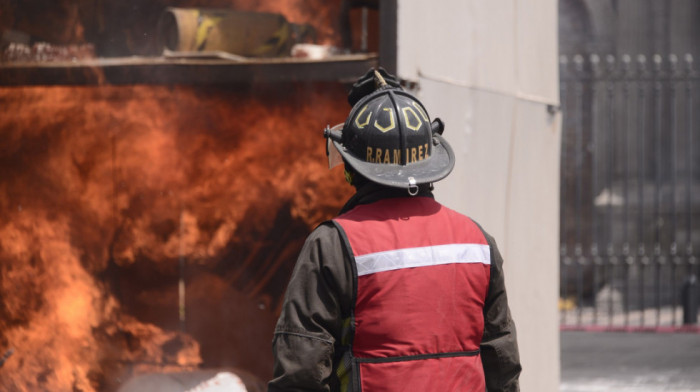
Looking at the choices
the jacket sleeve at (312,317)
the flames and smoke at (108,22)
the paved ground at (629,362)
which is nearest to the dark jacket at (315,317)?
the jacket sleeve at (312,317)

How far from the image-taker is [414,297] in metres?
2.54

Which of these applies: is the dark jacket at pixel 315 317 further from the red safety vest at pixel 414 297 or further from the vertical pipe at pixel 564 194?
the vertical pipe at pixel 564 194

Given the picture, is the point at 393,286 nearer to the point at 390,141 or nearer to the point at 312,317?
the point at 312,317

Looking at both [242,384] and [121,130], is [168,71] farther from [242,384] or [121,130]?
[242,384]

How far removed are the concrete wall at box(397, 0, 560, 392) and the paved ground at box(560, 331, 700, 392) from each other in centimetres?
215

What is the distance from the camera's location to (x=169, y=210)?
4605 mm

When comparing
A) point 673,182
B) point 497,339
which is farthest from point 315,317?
point 673,182

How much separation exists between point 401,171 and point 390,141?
0.28 feet

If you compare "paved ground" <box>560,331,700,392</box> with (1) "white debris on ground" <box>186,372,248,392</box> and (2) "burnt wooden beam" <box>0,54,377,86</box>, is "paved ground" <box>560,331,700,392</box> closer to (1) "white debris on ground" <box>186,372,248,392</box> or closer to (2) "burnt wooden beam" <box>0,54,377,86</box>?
(1) "white debris on ground" <box>186,372,248,392</box>

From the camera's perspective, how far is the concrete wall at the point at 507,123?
3977 millimetres

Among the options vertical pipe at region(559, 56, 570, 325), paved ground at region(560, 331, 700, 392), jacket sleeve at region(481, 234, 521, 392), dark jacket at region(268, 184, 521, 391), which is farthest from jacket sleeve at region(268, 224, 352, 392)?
vertical pipe at region(559, 56, 570, 325)

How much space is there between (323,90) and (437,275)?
1.65m

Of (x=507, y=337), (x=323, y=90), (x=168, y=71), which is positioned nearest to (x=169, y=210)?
(x=168, y=71)

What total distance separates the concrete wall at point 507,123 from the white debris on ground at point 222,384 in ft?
4.34
